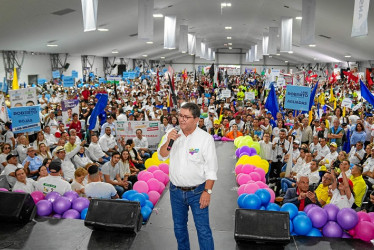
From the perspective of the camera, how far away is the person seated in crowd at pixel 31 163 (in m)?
7.74

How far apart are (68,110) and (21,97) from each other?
A: 202 cm

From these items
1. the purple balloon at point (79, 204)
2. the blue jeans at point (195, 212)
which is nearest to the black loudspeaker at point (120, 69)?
the purple balloon at point (79, 204)

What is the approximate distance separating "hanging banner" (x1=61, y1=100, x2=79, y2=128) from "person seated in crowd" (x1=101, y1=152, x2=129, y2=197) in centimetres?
452

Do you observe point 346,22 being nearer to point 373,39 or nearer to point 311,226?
point 373,39

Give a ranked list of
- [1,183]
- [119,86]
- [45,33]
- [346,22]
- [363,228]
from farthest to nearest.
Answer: [119,86] → [45,33] → [346,22] → [1,183] → [363,228]

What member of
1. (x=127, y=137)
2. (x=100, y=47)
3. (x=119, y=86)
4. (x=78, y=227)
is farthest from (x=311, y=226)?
(x=100, y=47)

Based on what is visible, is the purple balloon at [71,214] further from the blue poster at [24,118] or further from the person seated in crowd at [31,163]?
the blue poster at [24,118]

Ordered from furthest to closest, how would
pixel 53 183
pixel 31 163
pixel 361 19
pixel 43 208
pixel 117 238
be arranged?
pixel 31 163 < pixel 361 19 < pixel 53 183 < pixel 43 208 < pixel 117 238

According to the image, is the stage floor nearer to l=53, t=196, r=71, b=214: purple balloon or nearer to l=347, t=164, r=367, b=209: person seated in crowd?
l=53, t=196, r=71, b=214: purple balloon

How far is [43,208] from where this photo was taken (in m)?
5.03

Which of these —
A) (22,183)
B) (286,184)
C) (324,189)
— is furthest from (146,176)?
(324,189)

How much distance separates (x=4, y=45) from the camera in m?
19.2

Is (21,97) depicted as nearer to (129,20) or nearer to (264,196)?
(264,196)

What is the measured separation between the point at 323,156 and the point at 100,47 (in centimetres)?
2245
